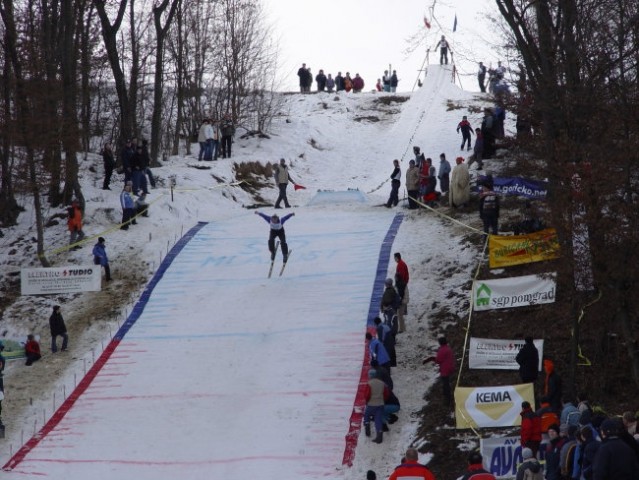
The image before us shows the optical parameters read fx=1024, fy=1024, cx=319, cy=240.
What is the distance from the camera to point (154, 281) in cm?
2541

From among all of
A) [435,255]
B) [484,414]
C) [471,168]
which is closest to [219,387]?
[484,414]

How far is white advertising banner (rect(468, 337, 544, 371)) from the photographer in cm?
1856

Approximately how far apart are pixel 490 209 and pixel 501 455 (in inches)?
398

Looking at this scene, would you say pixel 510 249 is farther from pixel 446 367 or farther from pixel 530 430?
pixel 530 430

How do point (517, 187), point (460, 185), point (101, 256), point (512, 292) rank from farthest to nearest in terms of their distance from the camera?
point (460, 185)
point (101, 256)
point (517, 187)
point (512, 292)

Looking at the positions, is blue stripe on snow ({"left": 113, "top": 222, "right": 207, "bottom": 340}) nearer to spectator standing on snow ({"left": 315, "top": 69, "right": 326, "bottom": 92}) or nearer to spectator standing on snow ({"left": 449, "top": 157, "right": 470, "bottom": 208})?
spectator standing on snow ({"left": 449, "top": 157, "right": 470, "bottom": 208})

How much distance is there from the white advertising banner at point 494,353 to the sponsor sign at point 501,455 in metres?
3.59

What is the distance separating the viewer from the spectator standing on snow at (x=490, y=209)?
24094mm

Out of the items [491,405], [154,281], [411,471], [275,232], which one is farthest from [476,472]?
[154,281]

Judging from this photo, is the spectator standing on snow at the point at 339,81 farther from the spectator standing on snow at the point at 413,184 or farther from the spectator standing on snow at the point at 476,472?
the spectator standing on snow at the point at 476,472

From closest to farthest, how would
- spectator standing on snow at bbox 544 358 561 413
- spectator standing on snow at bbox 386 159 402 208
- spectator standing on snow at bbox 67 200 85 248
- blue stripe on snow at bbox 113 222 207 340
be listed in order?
spectator standing on snow at bbox 544 358 561 413 → blue stripe on snow at bbox 113 222 207 340 → spectator standing on snow at bbox 67 200 85 248 → spectator standing on snow at bbox 386 159 402 208

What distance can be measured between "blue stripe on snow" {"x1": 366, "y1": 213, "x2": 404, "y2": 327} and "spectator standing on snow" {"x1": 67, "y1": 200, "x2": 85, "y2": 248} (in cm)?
793

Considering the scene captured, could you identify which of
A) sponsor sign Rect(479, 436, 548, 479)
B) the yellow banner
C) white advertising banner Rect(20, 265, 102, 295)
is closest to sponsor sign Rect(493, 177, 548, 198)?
the yellow banner

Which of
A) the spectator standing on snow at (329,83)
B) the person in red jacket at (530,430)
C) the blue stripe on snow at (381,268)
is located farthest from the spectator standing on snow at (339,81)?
the person in red jacket at (530,430)
